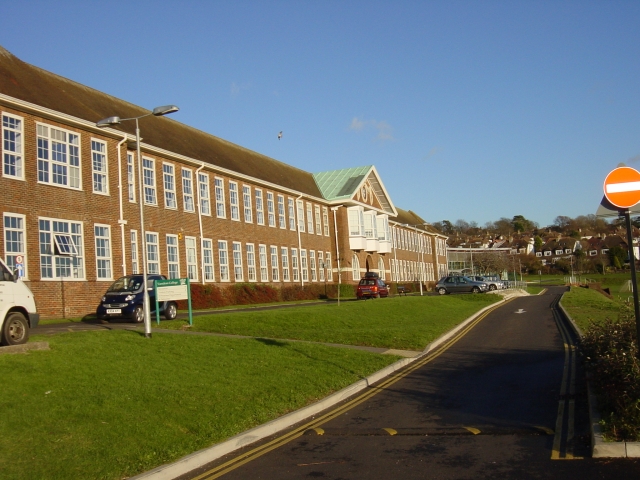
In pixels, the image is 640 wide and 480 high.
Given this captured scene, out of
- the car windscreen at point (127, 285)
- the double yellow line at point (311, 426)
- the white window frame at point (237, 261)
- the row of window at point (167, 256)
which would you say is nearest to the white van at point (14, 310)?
the double yellow line at point (311, 426)

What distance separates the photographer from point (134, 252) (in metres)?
31.0

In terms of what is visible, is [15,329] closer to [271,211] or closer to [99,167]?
[99,167]

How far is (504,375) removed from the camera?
530 inches

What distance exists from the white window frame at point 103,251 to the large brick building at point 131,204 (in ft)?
0.15

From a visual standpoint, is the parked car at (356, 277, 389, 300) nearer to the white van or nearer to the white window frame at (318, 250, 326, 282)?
→ the white window frame at (318, 250, 326, 282)

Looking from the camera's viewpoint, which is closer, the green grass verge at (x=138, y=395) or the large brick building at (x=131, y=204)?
the green grass verge at (x=138, y=395)

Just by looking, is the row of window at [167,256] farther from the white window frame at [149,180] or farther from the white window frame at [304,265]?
the white window frame at [149,180]

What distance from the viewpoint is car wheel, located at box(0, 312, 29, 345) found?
39.7 feet

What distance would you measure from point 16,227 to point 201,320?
29.5 feet

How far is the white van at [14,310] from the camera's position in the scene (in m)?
12.1

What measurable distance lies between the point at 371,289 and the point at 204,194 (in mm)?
13938

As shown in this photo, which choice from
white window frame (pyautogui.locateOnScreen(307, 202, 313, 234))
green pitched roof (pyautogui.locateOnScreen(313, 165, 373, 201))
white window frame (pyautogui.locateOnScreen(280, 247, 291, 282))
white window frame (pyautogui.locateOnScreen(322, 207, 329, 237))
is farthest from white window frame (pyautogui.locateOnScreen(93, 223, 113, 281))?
→ green pitched roof (pyautogui.locateOnScreen(313, 165, 373, 201))

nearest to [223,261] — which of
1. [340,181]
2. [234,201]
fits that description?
[234,201]

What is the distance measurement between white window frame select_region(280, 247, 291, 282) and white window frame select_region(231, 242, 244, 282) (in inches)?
232
